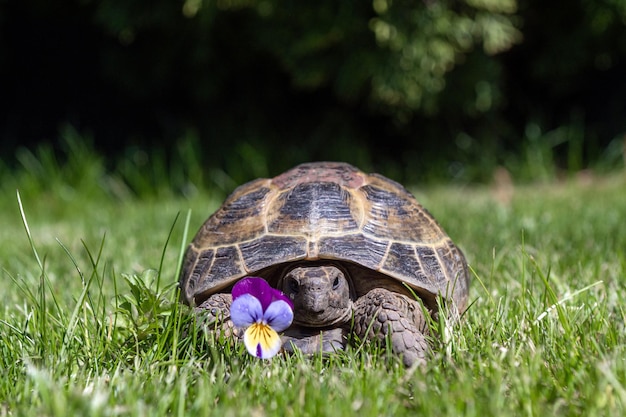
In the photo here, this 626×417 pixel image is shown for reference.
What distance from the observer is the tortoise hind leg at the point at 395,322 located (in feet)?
6.39

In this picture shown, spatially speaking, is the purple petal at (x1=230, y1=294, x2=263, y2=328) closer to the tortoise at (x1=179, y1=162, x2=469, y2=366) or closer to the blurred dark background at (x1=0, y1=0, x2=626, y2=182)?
the tortoise at (x1=179, y1=162, x2=469, y2=366)

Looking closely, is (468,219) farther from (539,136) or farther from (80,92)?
(80,92)

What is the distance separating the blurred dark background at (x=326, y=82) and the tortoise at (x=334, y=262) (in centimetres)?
332

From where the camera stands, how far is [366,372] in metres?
1.81

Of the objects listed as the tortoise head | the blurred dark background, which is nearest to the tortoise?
the tortoise head

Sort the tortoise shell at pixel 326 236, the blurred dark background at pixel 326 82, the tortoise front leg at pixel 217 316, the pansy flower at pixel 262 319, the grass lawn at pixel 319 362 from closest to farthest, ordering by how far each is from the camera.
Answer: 1. the grass lawn at pixel 319 362
2. the pansy flower at pixel 262 319
3. the tortoise front leg at pixel 217 316
4. the tortoise shell at pixel 326 236
5. the blurred dark background at pixel 326 82

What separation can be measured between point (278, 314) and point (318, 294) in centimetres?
14

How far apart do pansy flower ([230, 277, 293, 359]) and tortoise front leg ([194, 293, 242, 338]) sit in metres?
0.08

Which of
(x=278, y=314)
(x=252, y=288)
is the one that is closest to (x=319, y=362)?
(x=278, y=314)

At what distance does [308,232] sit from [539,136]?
4.77 metres

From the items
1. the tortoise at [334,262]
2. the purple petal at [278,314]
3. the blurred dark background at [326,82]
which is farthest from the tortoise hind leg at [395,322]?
the blurred dark background at [326,82]

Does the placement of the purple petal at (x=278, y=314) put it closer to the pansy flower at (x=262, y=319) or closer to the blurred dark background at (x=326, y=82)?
the pansy flower at (x=262, y=319)

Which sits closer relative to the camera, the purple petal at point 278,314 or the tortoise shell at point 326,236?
the purple petal at point 278,314

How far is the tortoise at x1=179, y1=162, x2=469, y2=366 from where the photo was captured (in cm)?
206
